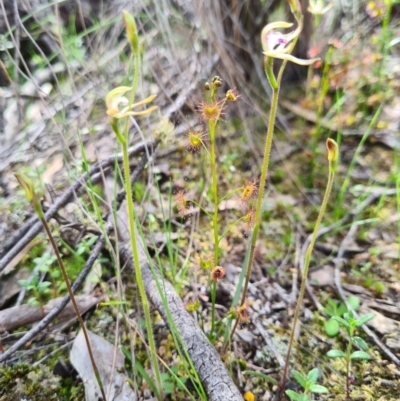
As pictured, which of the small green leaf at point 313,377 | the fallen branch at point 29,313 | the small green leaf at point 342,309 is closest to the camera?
the small green leaf at point 313,377

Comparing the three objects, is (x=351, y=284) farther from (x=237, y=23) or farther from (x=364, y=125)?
(x=237, y=23)

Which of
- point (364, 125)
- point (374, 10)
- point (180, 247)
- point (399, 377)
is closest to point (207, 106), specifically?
point (180, 247)

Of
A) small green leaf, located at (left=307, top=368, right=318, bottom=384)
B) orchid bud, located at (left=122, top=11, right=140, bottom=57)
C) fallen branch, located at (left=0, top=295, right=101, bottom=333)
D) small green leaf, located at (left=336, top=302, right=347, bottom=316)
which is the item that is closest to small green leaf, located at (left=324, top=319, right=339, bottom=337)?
small green leaf, located at (left=336, top=302, right=347, bottom=316)

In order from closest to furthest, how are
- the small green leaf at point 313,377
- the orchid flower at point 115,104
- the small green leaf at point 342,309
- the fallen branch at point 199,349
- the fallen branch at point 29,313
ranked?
the orchid flower at point 115,104 → the fallen branch at point 199,349 → the small green leaf at point 313,377 → the fallen branch at point 29,313 → the small green leaf at point 342,309

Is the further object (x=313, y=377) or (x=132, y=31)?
(x=313, y=377)

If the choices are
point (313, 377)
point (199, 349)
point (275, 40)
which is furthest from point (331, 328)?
point (275, 40)

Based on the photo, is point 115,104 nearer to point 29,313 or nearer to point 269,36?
point 269,36

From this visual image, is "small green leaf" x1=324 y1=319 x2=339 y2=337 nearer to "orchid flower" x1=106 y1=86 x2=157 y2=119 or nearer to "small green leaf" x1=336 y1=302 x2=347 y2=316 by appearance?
"small green leaf" x1=336 y1=302 x2=347 y2=316

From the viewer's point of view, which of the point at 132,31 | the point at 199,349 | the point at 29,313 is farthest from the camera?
the point at 29,313

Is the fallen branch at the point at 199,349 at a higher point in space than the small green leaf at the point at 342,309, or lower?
higher

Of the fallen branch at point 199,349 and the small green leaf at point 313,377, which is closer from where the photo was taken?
the fallen branch at point 199,349

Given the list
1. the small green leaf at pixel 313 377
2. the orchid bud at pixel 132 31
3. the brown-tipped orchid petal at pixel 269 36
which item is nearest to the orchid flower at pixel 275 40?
the brown-tipped orchid petal at pixel 269 36

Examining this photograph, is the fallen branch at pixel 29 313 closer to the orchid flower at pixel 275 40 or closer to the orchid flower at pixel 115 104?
the orchid flower at pixel 115 104
